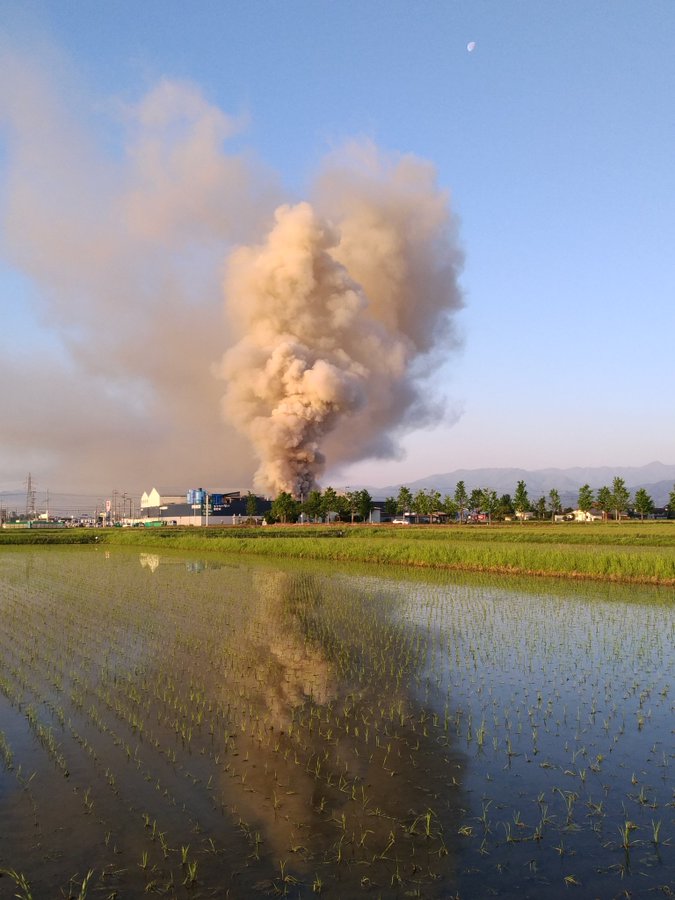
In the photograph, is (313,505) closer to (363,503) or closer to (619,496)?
(363,503)

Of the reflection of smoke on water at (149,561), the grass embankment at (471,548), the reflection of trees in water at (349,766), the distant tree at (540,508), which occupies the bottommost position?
the reflection of trees in water at (349,766)

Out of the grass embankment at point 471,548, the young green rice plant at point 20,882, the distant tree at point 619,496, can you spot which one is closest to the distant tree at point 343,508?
the grass embankment at point 471,548

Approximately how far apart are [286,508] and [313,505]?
4.04 meters

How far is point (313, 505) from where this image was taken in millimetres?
81188

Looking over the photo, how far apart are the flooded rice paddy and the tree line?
63089mm

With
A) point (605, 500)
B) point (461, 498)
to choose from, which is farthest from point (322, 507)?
point (605, 500)

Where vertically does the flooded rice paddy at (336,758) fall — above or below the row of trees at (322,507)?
below

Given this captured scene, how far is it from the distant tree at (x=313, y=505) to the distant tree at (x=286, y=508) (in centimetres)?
122

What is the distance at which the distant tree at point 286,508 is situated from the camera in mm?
79000

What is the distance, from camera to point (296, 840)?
19.9 ft

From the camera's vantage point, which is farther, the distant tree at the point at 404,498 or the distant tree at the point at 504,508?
the distant tree at the point at 504,508

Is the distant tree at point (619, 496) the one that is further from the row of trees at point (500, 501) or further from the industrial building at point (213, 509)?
the industrial building at point (213, 509)

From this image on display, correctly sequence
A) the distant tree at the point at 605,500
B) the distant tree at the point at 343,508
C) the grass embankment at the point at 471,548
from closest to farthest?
the grass embankment at the point at 471,548 < the distant tree at the point at 343,508 < the distant tree at the point at 605,500

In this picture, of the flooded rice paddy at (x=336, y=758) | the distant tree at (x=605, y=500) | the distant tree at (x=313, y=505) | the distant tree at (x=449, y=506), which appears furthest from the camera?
the distant tree at (x=605, y=500)
